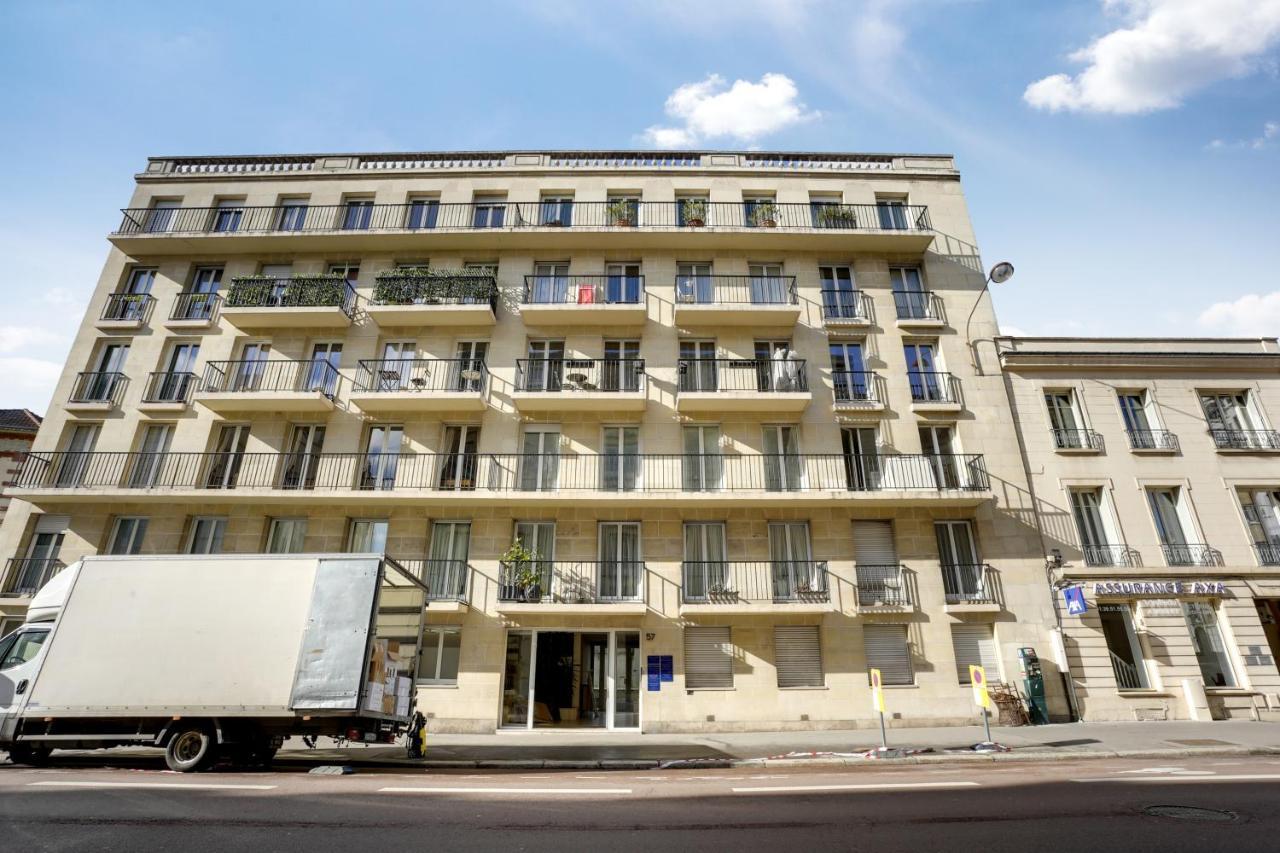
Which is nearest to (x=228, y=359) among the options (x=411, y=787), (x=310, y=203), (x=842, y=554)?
(x=310, y=203)

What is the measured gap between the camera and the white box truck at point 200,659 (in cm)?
952

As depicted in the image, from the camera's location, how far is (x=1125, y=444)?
18.3 meters

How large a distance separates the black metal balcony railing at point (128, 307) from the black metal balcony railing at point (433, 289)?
829cm

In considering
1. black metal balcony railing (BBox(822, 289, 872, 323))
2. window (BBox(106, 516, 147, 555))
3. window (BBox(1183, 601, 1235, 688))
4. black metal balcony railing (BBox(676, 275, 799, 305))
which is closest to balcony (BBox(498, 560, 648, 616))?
black metal balcony railing (BBox(676, 275, 799, 305))

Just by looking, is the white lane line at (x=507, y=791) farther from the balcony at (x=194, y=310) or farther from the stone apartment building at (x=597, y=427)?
the balcony at (x=194, y=310)

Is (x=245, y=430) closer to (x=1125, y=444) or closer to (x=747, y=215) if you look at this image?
(x=747, y=215)

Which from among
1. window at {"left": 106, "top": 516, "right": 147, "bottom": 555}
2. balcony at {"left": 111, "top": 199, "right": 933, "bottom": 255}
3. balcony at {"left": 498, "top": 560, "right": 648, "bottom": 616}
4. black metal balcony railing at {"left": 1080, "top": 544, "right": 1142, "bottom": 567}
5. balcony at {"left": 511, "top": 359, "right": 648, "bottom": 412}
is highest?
balcony at {"left": 111, "top": 199, "right": 933, "bottom": 255}

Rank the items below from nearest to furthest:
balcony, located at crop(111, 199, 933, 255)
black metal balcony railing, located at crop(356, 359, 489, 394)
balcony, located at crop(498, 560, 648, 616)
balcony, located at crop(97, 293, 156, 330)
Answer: balcony, located at crop(498, 560, 648, 616), black metal balcony railing, located at crop(356, 359, 489, 394), balcony, located at crop(97, 293, 156, 330), balcony, located at crop(111, 199, 933, 255)

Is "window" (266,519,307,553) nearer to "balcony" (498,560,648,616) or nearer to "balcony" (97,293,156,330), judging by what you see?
"balcony" (498,560,648,616)

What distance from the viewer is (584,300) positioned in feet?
63.0

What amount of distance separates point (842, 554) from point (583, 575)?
297 inches

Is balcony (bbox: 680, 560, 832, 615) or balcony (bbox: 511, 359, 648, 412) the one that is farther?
balcony (bbox: 511, 359, 648, 412)

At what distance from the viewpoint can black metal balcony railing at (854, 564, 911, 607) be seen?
16.4 m

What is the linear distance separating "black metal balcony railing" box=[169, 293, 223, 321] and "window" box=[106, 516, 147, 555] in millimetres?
7030
